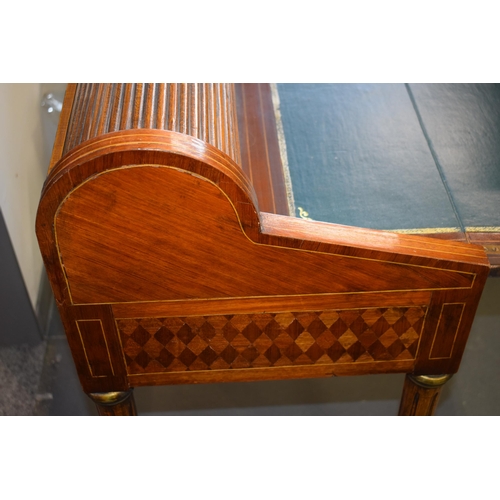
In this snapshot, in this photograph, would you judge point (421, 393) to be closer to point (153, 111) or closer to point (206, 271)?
point (206, 271)

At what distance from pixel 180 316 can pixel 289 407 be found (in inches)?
29.4

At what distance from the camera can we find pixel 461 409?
6.48ft

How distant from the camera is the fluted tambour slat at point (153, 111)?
135cm

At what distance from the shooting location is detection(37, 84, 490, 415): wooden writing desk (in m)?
1.16

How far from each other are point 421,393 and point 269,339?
1.35ft

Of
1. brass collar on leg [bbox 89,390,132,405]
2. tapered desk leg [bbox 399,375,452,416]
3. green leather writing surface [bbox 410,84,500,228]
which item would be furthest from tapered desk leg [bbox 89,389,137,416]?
green leather writing surface [bbox 410,84,500,228]

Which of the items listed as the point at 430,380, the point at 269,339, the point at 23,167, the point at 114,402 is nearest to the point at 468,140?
the point at 430,380

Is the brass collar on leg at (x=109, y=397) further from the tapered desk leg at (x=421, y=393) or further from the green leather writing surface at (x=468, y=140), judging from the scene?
the green leather writing surface at (x=468, y=140)

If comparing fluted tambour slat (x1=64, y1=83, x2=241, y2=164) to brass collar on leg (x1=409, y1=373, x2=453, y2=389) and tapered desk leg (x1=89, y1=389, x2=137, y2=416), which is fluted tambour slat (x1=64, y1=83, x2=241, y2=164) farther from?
brass collar on leg (x1=409, y1=373, x2=453, y2=389)

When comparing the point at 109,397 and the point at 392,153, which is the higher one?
the point at 392,153

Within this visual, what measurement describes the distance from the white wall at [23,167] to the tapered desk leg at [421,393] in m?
1.07

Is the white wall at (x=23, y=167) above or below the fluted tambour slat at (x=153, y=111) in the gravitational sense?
below

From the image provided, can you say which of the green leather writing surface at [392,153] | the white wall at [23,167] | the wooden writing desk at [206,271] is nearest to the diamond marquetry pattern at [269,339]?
the wooden writing desk at [206,271]

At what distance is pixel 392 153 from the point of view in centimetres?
178
